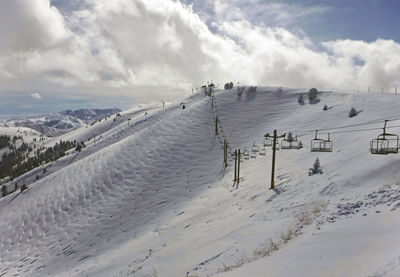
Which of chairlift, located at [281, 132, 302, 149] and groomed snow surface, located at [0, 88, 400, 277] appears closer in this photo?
groomed snow surface, located at [0, 88, 400, 277]

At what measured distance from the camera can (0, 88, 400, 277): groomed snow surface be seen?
987 centimetres

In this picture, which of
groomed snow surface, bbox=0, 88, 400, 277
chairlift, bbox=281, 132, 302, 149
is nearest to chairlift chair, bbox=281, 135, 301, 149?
chairlift, bbox=281, 132, 302, 149

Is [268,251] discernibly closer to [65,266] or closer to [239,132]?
[65,266]

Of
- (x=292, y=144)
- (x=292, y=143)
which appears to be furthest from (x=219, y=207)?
(x=292, y=143)

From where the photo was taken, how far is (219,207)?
25250mm

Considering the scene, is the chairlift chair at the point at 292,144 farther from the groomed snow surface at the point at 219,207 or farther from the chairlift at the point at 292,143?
the groomed snow surface at the point at 219,207

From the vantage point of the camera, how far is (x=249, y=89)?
92.4 meters

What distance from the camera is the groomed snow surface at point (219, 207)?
9.87 m

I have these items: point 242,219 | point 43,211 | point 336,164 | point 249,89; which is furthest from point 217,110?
point 242,219

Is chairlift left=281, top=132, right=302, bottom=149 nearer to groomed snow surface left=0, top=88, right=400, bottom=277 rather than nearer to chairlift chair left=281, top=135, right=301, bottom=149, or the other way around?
chairlift chair left=281, top=135, right=301, bottom=149

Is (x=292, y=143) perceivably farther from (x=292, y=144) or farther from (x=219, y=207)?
(x=219, y=207)

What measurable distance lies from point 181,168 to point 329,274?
139ft

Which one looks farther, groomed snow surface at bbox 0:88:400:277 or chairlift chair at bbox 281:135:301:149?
chairlift chair at bbox 281:135:301:149

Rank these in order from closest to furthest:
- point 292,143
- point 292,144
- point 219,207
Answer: point 219,207 < point 292,144 < point 292,143
